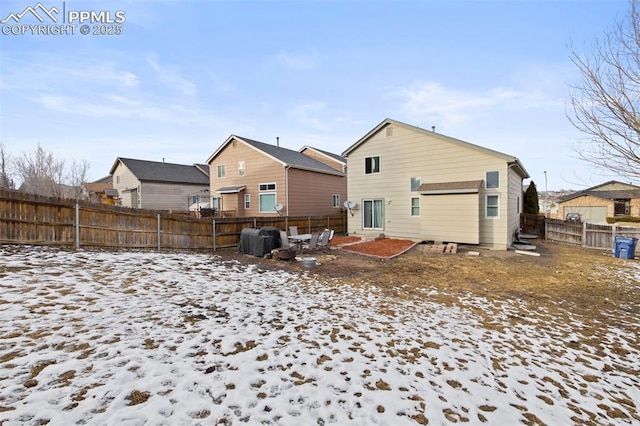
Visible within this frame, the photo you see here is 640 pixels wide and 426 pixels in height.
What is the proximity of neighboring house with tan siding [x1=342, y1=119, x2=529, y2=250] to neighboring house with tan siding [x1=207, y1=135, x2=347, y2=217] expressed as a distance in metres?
4.86

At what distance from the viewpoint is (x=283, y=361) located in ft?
11.1

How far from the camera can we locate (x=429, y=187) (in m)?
13.4

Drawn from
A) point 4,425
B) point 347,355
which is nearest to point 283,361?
point 347,355

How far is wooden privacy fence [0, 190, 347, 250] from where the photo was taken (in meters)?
7.34

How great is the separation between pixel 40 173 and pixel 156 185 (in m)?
12.7

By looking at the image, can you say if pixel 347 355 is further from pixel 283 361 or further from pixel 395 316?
pixel 395 316

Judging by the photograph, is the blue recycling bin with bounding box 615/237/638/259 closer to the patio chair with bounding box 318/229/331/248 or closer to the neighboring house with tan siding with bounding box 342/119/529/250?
the neighboring house with tan siding with bounding box 342/119/529/250

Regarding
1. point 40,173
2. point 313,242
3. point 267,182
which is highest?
point 40,173

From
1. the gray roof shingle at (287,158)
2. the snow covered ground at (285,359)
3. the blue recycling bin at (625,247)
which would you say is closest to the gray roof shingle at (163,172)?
the gray roof shingle at (287,158)

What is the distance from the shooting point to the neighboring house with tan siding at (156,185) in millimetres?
27755

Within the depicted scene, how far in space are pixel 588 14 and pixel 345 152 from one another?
11210 millimetres

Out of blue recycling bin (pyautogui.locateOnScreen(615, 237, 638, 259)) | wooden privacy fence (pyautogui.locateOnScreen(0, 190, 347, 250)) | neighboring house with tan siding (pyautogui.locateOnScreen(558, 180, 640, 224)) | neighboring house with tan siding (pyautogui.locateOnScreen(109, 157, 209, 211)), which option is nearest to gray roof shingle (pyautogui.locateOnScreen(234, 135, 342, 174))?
wooden privacy fence (pyautogui.locateOnScreen(0, 190, 347, 250))

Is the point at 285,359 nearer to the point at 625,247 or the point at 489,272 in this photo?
the point at 489,272

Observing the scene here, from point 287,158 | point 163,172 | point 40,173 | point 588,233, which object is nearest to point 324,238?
point 287,158
